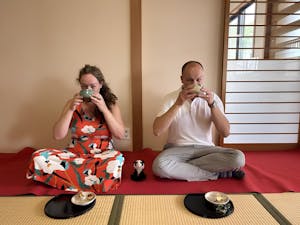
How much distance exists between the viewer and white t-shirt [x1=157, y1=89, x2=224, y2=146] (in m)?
1.86

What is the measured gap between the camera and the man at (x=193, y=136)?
5.53 feet

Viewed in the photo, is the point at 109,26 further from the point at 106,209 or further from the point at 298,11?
the point at 298,11

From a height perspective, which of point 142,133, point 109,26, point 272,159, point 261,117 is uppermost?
point 109,26

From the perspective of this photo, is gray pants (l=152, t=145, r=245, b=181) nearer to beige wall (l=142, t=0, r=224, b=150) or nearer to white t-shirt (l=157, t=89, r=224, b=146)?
white t-shirt (l=157, t=89, r=224, b=146)

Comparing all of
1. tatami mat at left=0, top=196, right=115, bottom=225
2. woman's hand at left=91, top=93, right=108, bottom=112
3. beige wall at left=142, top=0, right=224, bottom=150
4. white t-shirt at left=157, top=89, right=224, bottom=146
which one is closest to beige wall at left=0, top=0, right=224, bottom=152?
beige wall at left=142, top=0, right=224, bottom=150

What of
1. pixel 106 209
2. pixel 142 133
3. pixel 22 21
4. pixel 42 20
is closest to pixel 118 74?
pixel 142 133

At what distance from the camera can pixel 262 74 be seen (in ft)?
7.54

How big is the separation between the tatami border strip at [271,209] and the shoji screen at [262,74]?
3.45 ft

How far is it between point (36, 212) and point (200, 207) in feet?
2.69

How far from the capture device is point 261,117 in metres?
2.37

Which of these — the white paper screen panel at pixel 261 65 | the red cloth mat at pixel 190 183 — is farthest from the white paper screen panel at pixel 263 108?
the red cloth mat at pixel 190 183

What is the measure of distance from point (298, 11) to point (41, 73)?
2.44 meters

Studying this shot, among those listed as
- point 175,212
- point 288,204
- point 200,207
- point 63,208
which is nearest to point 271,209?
point 288,204

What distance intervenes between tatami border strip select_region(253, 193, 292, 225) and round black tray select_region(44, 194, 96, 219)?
2.92ft
